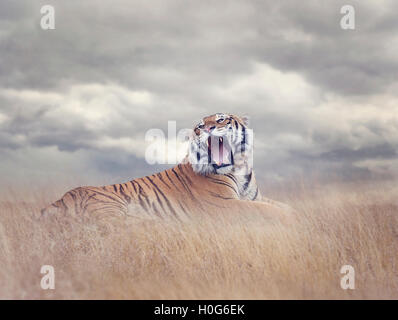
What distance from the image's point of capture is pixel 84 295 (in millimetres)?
6812

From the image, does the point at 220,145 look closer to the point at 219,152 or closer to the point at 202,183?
the point at 219,152

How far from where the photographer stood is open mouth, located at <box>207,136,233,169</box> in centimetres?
1181

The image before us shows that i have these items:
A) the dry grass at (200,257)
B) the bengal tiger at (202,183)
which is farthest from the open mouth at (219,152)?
the dry grass at (200,257)

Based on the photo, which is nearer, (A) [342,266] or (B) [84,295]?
(B) [84,295]

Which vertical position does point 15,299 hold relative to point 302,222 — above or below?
below

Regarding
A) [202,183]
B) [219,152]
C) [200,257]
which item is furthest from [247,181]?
[200,257]

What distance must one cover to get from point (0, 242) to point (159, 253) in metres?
3.27

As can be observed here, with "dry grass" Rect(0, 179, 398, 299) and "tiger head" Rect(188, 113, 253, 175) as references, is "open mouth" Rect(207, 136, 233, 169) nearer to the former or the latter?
"tiger head" Rect(188, 113, 253, 175)

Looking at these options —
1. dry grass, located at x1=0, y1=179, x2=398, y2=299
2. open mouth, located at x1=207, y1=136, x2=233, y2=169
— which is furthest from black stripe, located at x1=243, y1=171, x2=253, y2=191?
dry grass, located at x1=0, y1=179, x2=398, y2=299

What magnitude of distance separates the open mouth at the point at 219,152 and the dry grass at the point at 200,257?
2.23 meters

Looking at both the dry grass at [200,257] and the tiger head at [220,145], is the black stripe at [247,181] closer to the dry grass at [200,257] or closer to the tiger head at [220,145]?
the tiger head at [220,145]

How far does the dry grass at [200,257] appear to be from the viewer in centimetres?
723
